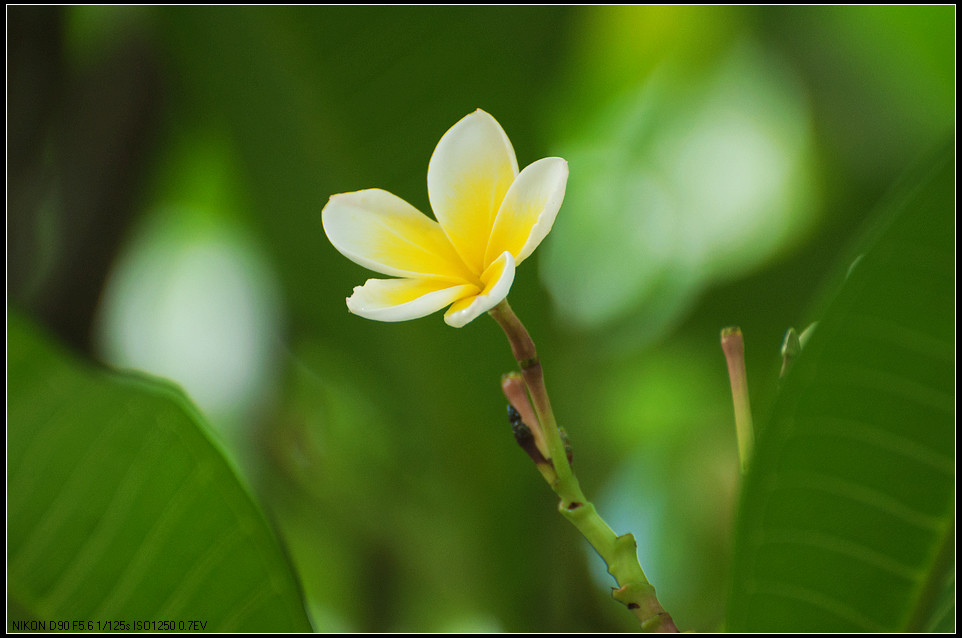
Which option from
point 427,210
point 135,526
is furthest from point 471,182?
point 427,210

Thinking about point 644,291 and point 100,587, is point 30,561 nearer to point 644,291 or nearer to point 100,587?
point 100,587

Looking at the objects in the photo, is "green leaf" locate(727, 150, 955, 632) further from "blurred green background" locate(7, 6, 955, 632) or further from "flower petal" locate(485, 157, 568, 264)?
"blurred green background" locate(7, 6, 955, 632)

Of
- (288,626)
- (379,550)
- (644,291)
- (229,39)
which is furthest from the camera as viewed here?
(644,291)

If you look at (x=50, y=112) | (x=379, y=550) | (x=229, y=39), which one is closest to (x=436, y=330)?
(x=379, y=550)

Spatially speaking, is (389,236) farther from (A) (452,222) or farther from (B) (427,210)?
(B) (427,210)

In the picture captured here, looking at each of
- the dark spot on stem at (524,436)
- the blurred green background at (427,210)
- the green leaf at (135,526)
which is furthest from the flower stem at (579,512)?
the blurred green background at (427,210)

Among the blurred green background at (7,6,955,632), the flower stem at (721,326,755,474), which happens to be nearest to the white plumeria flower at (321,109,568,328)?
the flower stem at (721,326,755,474)

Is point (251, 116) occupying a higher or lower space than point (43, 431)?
higher
